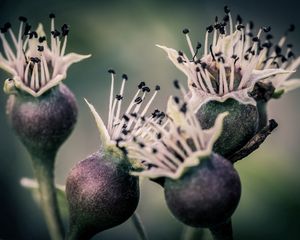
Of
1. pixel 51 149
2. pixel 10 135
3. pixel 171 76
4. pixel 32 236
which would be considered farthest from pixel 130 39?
pixel 51 149

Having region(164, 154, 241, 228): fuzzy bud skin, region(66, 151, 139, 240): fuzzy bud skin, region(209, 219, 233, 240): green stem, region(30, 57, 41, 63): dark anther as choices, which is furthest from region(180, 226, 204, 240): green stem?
region(30, 57, 41, 63): dark anther

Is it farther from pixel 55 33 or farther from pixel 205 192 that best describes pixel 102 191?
pixel 55 33

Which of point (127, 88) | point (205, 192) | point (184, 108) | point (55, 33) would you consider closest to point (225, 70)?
point (184, 108)

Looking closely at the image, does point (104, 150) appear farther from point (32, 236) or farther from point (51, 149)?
point (32, 236)

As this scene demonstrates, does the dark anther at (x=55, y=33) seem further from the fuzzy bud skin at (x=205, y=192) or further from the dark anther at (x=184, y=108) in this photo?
the fuzzy bud skin at (x=205, y=192)

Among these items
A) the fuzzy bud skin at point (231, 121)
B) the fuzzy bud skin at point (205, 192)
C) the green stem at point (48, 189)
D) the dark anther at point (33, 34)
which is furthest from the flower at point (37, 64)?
the fuzzy bud skin at point (205, 192)
